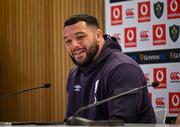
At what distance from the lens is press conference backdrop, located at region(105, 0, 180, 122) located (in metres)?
4.70

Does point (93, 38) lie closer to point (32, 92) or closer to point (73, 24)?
point (73, 24)

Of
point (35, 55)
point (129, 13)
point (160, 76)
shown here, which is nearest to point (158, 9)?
→ point (129, 13)

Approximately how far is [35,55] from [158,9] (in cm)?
212

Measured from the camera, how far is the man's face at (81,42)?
309 centimetres

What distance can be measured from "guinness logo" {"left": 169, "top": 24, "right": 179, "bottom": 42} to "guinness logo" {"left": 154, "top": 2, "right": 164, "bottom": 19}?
0.72 ft

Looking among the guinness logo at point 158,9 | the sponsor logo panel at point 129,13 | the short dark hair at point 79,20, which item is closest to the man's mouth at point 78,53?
the short dark hair at point 79,20

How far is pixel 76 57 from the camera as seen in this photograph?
3.17m

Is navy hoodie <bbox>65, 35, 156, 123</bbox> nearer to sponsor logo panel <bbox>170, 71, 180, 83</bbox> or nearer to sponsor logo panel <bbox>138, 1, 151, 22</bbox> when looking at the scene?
sponsor logo panel <bbox>170, 71, 180, 83</bbox>

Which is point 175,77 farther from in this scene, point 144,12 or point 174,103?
point 144,12

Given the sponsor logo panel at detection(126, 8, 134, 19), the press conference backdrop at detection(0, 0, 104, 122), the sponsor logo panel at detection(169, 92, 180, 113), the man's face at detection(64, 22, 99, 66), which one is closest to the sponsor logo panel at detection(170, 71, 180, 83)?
the sponsor logo panel at detection(169, 92, 180, 113)

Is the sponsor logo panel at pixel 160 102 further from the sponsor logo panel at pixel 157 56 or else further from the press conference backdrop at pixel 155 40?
the sponsor logo panel at pixel 157 56

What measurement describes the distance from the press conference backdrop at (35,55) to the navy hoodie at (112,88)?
97.7 inches

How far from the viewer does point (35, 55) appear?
6.11 meters

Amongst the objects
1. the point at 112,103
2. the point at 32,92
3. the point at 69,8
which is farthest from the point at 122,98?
the point at 32,92
